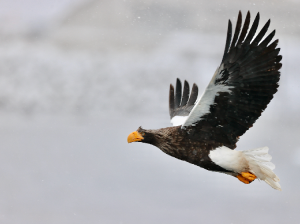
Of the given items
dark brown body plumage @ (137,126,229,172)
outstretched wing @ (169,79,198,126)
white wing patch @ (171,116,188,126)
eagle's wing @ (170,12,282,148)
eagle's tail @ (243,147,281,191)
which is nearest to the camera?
eagle's wing @ (170,12,282,148)

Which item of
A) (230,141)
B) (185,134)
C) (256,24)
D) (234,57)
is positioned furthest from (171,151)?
(256,24)

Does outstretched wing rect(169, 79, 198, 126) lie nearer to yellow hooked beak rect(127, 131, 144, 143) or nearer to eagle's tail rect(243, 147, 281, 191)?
yellow hooked beak rect(127, 131, 144, 143)

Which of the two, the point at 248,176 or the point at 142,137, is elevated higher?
the point at 142,137

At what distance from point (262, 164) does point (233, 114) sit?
0.88 meters

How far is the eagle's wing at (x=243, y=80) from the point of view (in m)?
4.45

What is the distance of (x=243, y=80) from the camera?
15.0ft

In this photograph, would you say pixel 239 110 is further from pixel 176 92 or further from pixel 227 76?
pixel 176 92

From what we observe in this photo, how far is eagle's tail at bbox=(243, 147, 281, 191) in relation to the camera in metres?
5.20

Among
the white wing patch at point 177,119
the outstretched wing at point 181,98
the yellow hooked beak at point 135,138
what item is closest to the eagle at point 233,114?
the yellow hooked beak at point 135,138

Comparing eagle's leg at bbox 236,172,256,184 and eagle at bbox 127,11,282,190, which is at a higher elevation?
eagle at bbox 127,11,282,190

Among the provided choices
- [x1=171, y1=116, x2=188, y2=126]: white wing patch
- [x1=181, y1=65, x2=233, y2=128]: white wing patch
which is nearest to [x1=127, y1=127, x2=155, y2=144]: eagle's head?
[x1=181, y1=65, x2=233, y2=128]: white wing patch

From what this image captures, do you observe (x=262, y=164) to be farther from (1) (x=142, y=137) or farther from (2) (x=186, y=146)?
(1) (x=142, y=137)

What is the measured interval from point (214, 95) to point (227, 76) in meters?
0.27

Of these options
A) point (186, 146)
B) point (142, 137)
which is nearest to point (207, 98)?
point (186, 146)
